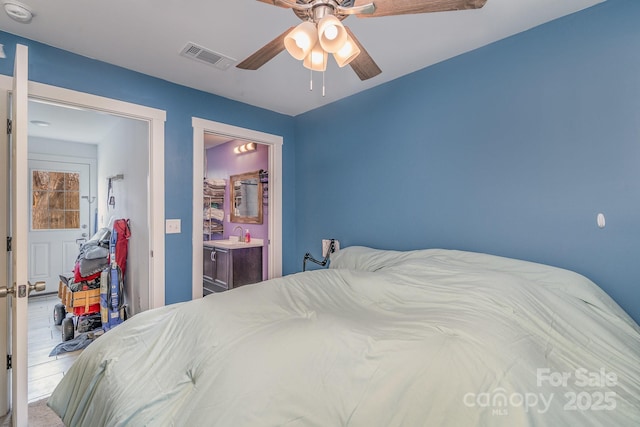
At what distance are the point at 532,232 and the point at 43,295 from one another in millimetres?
6413

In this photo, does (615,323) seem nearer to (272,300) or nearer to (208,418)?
(272,300)

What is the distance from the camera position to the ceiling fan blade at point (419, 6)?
109 cm

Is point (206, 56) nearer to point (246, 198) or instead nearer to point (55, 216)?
point (246, 198)

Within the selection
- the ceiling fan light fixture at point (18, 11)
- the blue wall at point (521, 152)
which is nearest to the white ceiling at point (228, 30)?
the ceiling fan light fixture at point (18, 11)

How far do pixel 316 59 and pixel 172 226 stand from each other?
193cm

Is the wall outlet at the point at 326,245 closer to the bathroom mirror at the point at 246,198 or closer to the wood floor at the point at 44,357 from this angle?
the bathroom mirror at the point at 246,198

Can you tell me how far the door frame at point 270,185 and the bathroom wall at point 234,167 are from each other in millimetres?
573

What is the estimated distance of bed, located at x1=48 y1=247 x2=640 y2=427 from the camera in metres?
0.88

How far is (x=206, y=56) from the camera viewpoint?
2.09 meters

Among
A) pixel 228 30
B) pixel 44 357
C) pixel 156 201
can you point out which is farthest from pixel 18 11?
pixel 44 357

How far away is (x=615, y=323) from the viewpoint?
4.53 ft

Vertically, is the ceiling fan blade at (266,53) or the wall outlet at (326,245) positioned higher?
the ceiling fan blade at (266,53)

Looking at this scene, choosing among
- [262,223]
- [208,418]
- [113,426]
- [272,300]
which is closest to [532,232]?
[272,300]

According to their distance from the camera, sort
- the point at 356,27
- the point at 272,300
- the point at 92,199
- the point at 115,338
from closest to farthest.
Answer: the point at 115,338 → the point at 272,300 → the point at 356,27 → the point at 92,199
